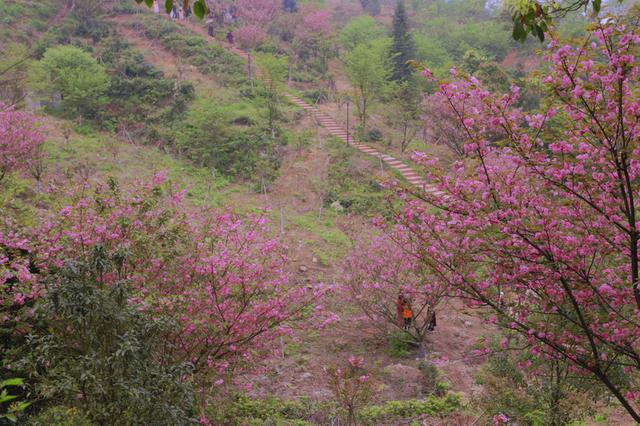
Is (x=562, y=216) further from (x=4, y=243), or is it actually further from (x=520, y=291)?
(x=4, y=243)

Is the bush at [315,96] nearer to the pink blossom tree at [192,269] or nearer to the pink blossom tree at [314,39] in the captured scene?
the pink blossom tree at [314,39]

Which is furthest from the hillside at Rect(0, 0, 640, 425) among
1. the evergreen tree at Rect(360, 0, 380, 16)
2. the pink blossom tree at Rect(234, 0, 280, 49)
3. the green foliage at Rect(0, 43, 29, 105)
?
the evergreen tree at Rect(360, 0, 380, 16)

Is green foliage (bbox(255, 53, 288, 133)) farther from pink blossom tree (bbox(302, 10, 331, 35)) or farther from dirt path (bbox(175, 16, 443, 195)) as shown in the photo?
pink blossom tree (bbox(302, 10, 331, 35))

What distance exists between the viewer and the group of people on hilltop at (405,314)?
9234mm

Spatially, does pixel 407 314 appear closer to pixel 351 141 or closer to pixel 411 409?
pixel 411 409

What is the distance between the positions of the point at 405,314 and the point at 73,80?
47.7ft

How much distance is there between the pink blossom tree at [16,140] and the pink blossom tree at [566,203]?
1023 cm

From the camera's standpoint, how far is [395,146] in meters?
19.6

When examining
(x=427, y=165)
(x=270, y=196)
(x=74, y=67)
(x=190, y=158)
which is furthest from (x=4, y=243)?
(x=74, y=67)

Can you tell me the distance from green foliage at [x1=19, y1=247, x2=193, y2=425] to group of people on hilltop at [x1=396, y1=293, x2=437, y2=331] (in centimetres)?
538

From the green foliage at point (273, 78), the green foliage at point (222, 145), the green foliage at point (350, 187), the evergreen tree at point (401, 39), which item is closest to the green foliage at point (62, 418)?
the green foliage at point (350, 187)

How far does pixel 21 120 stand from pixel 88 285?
422 inches

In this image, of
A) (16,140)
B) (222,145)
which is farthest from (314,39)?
(16,140)

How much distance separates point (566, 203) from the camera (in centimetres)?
389
